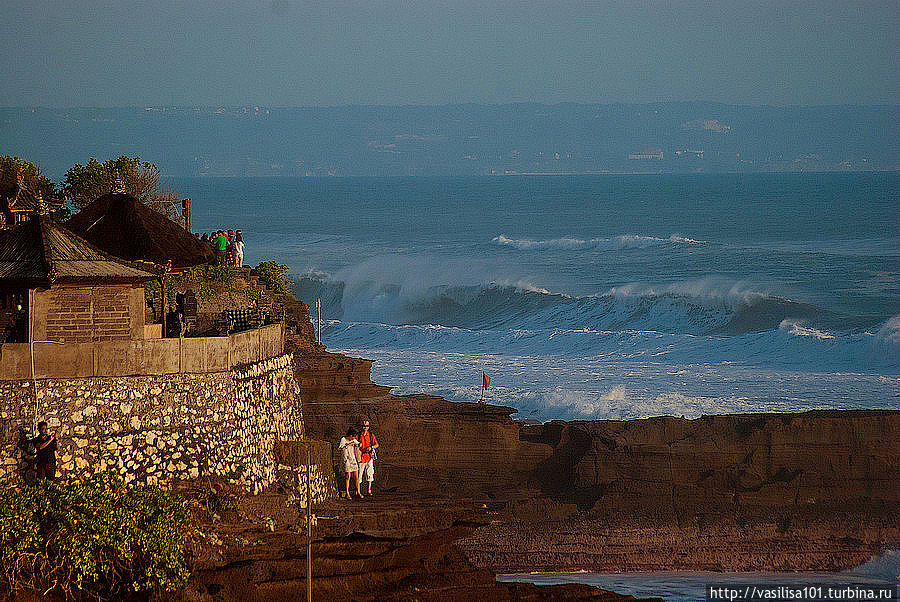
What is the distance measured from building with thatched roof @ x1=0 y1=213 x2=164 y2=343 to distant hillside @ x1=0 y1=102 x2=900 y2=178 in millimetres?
133882

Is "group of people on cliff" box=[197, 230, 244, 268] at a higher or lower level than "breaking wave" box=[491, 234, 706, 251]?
lower

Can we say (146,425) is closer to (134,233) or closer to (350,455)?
(350,455)

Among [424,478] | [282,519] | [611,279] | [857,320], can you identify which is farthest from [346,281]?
[282,519]

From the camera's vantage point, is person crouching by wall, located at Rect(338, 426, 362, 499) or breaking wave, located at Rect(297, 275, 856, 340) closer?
person crouching by wall, located at Rect(338, 426, 362, 499)

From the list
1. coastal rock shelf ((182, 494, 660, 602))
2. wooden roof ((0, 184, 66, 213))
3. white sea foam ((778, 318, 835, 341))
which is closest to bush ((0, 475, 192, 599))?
coastal rock shelf ((182, 494, 660, 602))

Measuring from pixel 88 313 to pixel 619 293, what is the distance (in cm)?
5024

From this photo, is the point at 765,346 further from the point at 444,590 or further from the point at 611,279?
the point at 444,590

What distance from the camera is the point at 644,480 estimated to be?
2366cm

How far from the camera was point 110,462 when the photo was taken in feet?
56.2

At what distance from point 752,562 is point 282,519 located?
8.17 metres

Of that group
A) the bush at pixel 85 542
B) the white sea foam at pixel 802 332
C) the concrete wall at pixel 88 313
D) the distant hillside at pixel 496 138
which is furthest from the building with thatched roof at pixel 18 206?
the distant hillside at pixel 496 138

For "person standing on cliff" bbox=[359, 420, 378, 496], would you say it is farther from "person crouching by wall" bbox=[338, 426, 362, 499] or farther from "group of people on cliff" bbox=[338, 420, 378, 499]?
"person crouching by wall" bbox=[338, 426, 362, 499]

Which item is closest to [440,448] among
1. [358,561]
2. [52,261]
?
[358,561]

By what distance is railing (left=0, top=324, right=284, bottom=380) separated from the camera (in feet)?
55.3
